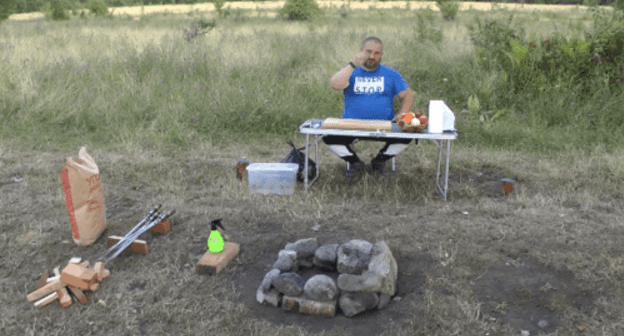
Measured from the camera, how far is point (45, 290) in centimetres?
312

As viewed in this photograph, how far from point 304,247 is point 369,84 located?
2161 mm

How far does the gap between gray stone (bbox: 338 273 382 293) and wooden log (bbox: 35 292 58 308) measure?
1.72 m

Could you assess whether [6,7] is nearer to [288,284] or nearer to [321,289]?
[288,284]

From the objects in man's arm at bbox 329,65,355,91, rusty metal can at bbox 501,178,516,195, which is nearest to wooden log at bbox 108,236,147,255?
man's arm at bbox 329,65,355,91

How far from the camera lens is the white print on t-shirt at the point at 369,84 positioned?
198 inches

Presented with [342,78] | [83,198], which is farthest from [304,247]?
[342,78]

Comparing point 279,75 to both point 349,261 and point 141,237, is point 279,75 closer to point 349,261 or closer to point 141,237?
point 141,237

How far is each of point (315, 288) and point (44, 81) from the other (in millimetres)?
7156

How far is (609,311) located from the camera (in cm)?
292

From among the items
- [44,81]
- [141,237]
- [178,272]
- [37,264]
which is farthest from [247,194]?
[44,81]

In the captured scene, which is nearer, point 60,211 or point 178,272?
point 178,272

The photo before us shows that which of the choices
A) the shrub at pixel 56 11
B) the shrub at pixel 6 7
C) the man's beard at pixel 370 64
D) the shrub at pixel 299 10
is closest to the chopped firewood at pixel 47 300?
the man's beard at pixel 370 64

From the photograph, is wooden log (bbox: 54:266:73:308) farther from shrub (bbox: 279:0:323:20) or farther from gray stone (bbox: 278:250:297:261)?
shrub (bbox: 279:0:323:20)

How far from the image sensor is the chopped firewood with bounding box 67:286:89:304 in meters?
3.07
